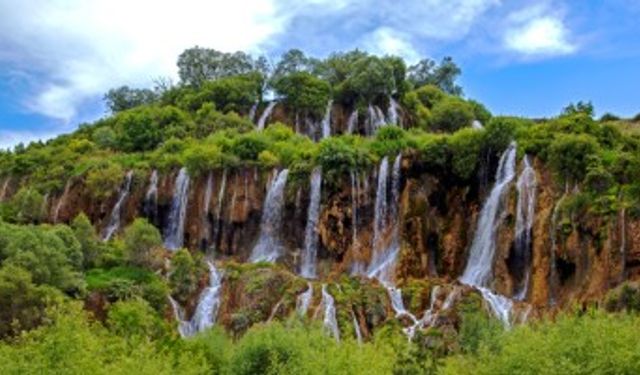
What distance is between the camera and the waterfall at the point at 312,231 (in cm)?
5628

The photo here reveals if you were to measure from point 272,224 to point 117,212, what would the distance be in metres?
12.8

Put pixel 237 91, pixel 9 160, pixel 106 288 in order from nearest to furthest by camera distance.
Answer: pixel 106 288
pixel 9 160
pixel 237 91

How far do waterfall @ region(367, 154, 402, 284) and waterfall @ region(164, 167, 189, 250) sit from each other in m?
14.4

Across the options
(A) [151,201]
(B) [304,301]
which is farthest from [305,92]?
(B) [304,301]

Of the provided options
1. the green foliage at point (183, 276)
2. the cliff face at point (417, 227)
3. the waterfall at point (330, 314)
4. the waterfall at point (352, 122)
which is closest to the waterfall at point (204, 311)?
the green foliage at point (183, 276)

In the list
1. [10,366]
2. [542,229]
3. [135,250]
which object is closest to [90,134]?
[135,250]

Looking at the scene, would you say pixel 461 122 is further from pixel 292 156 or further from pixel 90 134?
pixel 90 134

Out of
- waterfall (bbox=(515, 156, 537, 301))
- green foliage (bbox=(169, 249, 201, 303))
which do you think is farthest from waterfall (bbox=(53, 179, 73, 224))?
waterfall (bbox=(515, 156, 537, 301))

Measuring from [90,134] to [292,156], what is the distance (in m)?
34.9

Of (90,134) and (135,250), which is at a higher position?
(90,134)

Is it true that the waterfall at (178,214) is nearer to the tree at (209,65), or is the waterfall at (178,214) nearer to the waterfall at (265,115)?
the waterfall at (265,115)

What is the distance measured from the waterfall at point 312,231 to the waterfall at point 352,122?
21.1m

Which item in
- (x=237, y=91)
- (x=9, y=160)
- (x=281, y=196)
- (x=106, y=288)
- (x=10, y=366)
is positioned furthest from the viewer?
(x=237, y=91)

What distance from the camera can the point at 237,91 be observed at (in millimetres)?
85125
